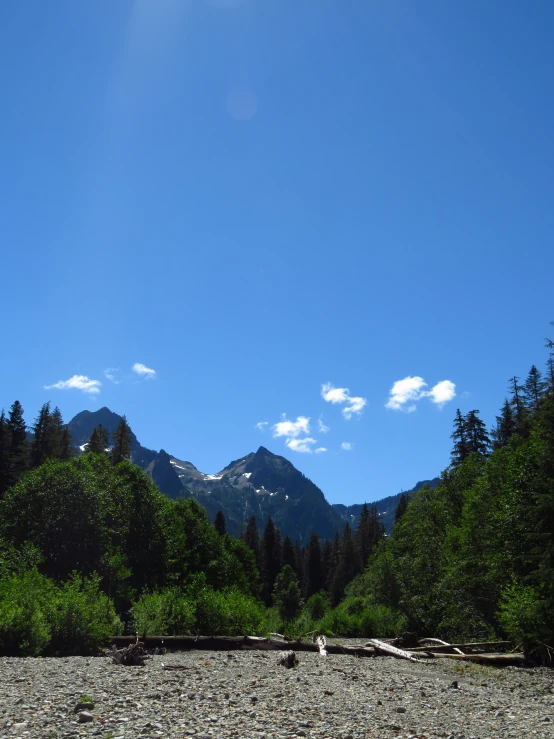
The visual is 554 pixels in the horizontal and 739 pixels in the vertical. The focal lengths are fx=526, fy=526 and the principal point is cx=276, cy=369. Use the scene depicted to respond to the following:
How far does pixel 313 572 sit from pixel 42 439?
67749 millimetres

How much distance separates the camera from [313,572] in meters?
111

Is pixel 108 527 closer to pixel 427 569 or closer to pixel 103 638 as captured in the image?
pixel 103 638

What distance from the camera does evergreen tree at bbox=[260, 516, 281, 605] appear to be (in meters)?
101

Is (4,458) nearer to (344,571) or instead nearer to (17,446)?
(17,446)

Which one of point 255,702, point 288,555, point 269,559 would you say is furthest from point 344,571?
point 255,702

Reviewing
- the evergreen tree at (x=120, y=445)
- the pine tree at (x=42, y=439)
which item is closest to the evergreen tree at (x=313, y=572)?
the evergreen tree at (x=120, y=445)

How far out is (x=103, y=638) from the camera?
69.2ft

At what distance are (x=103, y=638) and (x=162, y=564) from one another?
1960 cm

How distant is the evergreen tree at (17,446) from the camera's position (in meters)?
53.3

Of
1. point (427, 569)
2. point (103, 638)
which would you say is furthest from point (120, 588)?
point (427, 569)

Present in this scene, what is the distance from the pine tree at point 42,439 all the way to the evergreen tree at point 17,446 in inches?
126

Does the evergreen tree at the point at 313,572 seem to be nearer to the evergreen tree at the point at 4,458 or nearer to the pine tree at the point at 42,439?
the pine tree at the point at 42,439

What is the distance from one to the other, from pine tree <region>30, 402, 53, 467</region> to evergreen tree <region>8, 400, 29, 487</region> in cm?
321

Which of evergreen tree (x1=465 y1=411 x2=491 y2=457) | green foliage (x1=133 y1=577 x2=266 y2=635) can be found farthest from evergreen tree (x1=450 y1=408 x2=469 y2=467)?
green foliage (x1=133 y1=577 x2=266 y2=635)
